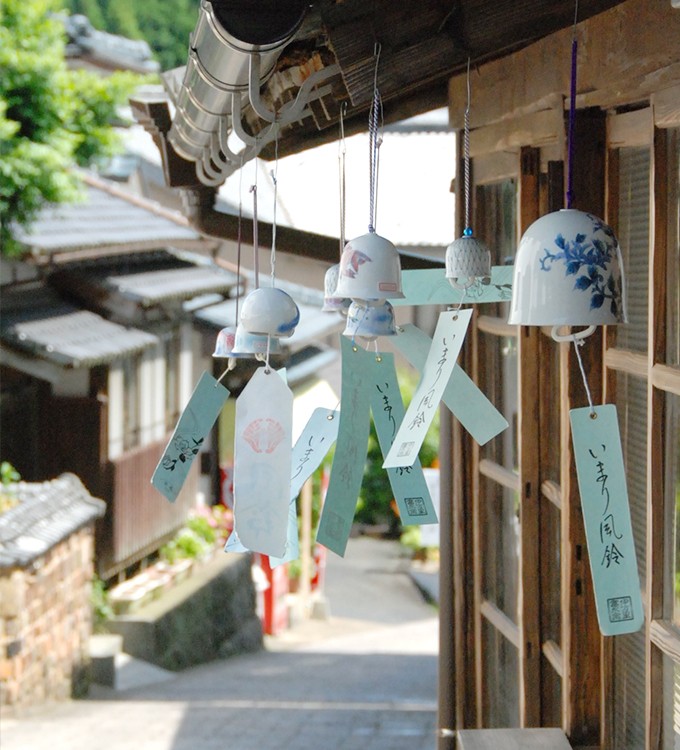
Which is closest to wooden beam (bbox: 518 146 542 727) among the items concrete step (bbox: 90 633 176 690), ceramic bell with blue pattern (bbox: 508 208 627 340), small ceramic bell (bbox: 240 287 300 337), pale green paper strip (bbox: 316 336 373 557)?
pale green paper strip (bbox: 316 336 373 557)

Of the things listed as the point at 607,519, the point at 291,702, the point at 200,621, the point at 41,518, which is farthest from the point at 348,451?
the point at 200,621

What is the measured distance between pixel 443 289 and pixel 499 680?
223 centimetres

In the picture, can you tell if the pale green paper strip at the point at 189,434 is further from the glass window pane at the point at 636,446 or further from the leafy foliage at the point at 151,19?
the leafy foliage at the point at 151,19

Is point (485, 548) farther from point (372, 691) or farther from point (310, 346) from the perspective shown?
point (310, 346)

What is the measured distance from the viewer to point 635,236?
120 inches

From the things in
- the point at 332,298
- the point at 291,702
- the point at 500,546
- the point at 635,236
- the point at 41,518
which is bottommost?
the point at 291,702

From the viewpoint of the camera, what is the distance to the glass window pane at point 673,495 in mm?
2650

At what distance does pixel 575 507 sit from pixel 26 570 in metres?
6.37

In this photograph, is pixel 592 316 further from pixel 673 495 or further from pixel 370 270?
pixel 673 495

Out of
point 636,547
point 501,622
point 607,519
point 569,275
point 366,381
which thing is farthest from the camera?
point 501,622

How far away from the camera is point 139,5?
135 feet

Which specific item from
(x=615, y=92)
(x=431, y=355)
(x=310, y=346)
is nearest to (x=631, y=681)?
(x=431, y=355)

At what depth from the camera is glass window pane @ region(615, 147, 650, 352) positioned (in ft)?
9.74

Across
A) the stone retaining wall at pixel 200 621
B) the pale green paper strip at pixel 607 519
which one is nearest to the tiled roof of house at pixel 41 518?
the stone retaining wall at pixel 200 621
